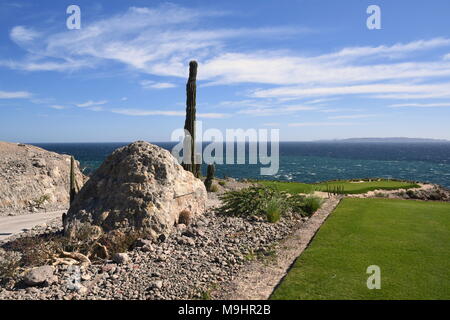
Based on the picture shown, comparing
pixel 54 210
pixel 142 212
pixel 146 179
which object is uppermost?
pixel 146 179

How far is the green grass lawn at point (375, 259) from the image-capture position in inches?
246

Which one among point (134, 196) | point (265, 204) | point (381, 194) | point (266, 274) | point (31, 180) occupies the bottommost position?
point (381, 194)

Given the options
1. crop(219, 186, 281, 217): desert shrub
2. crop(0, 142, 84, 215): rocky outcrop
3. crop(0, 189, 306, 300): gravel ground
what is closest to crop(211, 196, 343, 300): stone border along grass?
crop(0, 189, 306, 300): gravel ground

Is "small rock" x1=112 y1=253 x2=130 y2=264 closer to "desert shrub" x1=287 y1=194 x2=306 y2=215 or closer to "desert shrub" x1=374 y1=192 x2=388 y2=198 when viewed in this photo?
"desert shrub" x1=287 y1=194 x2=306 y2=215

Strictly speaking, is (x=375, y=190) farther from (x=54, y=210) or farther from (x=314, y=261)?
(x=54, y=210)

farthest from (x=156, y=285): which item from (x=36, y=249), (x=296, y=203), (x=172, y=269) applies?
(x=296, y=203)

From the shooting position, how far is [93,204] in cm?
1016

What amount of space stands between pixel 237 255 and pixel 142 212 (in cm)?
309

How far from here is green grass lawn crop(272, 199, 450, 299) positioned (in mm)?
6258

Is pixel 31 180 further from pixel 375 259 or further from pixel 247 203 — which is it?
pixel 375 259

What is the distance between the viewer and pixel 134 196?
973 centimetres

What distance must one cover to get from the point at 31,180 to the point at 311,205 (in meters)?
Answer: 15.0

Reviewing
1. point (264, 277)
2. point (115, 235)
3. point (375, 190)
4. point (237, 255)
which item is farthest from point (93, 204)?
point (375, 190)
